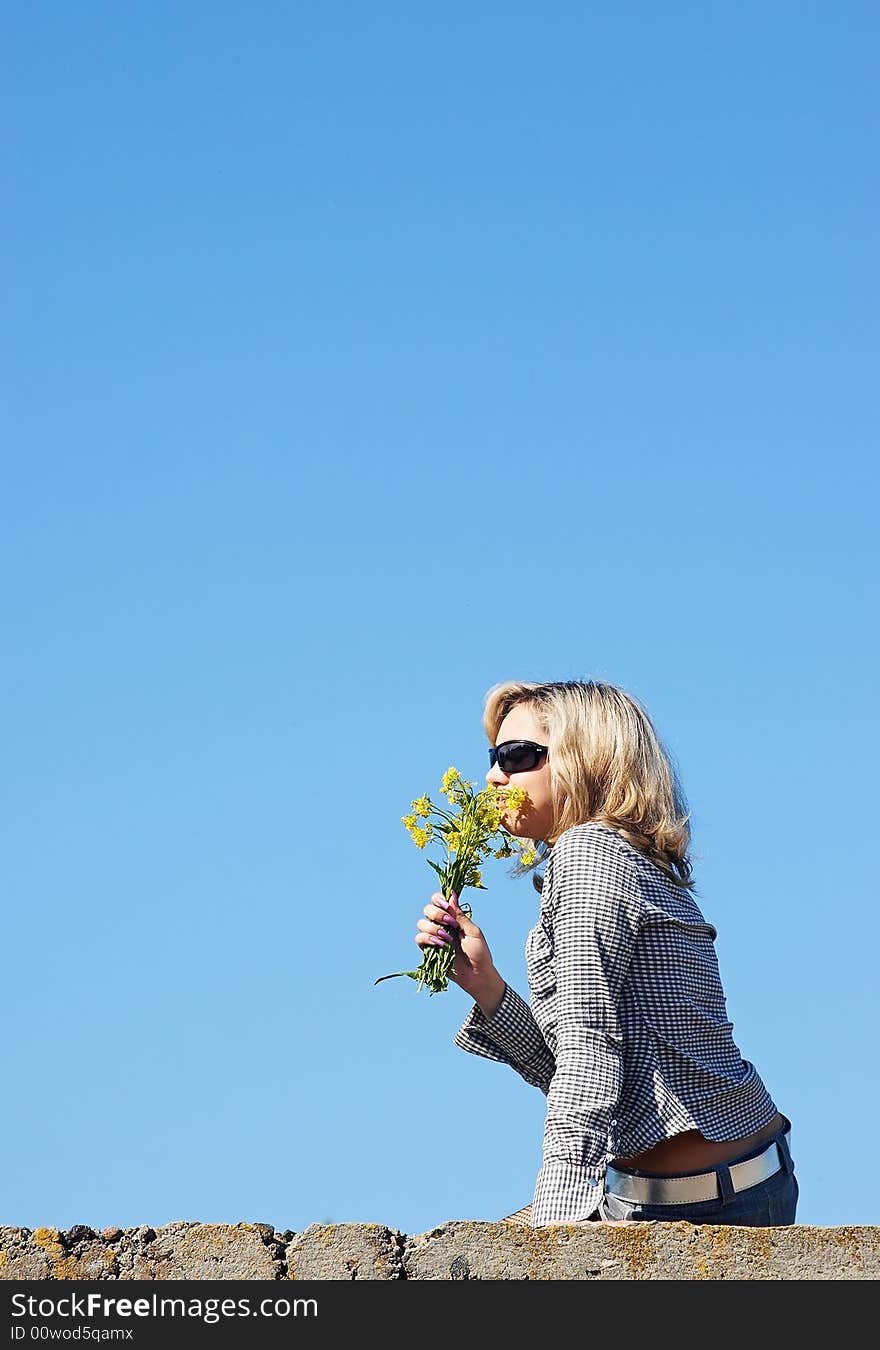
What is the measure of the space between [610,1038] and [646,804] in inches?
36.4

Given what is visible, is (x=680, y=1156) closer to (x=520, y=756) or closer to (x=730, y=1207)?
(x=730, y=1207)

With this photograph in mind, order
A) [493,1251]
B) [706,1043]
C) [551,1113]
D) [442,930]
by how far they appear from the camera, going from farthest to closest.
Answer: [442,930] → [706,1043] → [551,1113] → [493,1251]

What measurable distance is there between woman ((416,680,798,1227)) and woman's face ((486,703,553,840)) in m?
0.05

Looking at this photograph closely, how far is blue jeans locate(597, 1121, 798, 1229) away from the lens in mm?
4305

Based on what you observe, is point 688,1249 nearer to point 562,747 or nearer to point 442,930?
point 442,930

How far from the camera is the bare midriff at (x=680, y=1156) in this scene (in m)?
4.39

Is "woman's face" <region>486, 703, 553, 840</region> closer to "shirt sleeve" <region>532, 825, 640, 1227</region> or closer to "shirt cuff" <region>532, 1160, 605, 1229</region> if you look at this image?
"shirt sleeve" <region>532, 825, 640, 1227</region>

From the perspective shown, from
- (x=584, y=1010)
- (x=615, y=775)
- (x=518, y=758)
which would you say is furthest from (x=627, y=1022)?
(x=518, y=758)

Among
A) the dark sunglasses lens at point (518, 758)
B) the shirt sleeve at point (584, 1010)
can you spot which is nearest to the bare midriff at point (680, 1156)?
the shirt sleeve at point (584, 1010)

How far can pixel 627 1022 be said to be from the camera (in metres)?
4.47

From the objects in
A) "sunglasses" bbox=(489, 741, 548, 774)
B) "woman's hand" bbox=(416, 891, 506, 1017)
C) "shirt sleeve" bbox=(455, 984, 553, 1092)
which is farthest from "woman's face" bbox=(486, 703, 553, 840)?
"shirt sleeve" bbox=(455, 984, 553, 1092)
